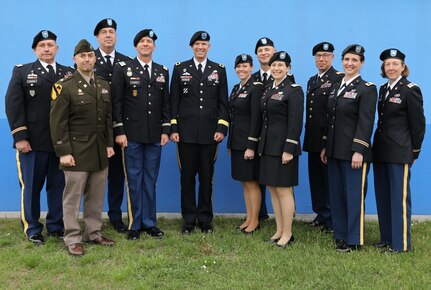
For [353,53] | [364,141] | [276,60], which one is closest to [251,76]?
[276,60]

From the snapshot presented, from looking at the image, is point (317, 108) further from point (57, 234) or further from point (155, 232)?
point (57, 234)

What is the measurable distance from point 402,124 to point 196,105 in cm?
190

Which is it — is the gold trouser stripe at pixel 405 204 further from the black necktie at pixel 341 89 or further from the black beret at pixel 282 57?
the black beret at pixel 282 57

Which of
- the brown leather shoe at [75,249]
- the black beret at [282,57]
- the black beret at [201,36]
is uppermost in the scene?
the black beret at [201,36]

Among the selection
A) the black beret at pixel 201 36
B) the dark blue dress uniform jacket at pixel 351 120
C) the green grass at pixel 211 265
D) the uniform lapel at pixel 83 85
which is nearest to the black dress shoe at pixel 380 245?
the green grass at pixel 211 265

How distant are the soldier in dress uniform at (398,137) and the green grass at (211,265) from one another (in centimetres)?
30

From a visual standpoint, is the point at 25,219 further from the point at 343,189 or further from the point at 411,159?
the point at 411,159

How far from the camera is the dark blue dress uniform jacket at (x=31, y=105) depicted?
4.04 metres

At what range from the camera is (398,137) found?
12.5 feet

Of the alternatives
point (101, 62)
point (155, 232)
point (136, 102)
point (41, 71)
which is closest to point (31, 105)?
point (41, 71)

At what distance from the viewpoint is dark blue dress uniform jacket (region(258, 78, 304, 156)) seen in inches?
154

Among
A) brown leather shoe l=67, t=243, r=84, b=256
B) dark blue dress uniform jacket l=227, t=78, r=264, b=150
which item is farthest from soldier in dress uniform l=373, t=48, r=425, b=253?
brown leather shoe l=67, t=243, r=84, b=256

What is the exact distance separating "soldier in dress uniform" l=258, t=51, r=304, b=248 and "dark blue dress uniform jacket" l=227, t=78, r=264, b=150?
0.12 meters

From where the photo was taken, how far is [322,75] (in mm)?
4598
